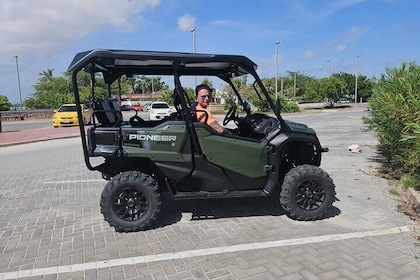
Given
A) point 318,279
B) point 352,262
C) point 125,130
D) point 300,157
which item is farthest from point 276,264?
point 125,130

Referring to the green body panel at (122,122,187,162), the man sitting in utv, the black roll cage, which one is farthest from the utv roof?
the green body panel at (122,122,187,162)

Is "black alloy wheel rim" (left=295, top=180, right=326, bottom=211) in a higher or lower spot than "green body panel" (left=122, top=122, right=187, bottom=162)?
lower

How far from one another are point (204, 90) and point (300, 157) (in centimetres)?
159

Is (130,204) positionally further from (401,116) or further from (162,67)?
(401,116)

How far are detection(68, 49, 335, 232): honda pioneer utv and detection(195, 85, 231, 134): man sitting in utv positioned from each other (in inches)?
3.4

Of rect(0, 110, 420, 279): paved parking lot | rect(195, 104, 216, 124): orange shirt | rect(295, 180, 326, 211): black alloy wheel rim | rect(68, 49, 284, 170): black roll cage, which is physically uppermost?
rect(68, 49, 284, 170): black roll cage

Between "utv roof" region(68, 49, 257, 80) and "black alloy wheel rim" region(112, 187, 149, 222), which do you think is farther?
"black alloy wheel rim" region(112, 187, 149, 222)

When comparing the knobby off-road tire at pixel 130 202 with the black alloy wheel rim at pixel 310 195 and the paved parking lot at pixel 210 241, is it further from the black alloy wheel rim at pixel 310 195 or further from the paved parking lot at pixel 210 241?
the black alloy wheel rim at pixel 310 195

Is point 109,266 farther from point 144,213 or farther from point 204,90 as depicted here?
point 204,90

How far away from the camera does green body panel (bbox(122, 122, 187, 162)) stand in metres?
3.95

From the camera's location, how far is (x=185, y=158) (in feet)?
13.1

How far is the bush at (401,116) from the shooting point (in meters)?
4.65

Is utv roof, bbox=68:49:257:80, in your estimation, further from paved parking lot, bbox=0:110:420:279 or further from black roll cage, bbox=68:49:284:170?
paved parking lot, bbox=0:110:420:279

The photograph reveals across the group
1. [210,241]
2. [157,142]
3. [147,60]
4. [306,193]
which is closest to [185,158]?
[157,142]
